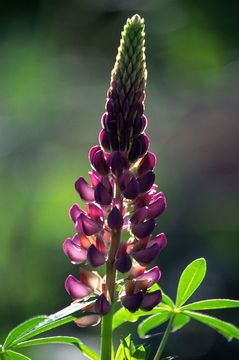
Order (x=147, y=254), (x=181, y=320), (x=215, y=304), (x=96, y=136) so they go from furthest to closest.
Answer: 1. (x=96, y=136)
2. (x=181, y=320)
3. (x=215, y=304)
4. (x=147, y=254)

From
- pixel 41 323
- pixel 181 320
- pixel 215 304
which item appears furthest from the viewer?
pixel 181 320

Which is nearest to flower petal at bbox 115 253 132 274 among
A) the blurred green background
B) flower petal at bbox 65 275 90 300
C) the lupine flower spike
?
the lupine flower spike

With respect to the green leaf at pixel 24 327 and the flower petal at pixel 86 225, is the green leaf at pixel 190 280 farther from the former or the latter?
the green leaf at pixel 24 327

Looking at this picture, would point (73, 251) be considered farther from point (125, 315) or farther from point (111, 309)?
point (125, 315)

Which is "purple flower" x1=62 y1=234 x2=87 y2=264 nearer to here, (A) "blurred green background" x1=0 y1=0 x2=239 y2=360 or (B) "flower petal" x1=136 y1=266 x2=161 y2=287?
(B) "flower petal" x1=136 y1=266 x2=161 y2=287

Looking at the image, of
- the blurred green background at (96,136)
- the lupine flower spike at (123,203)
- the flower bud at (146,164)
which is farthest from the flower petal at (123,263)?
the blurred green background at (96,136)

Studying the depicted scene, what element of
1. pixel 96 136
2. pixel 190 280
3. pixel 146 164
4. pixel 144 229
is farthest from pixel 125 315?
pixel 96 136

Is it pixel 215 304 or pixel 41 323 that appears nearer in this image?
pixel 41 323
